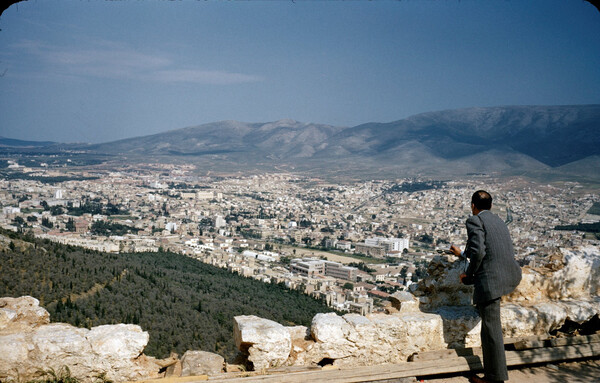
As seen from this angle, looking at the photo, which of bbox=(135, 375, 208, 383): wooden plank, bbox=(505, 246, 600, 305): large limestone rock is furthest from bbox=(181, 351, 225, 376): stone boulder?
bbox=(505, 246, 600, 305): large limestone rock

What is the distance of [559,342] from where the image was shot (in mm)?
3609

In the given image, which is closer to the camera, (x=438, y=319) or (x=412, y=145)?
(x=438, y=319)

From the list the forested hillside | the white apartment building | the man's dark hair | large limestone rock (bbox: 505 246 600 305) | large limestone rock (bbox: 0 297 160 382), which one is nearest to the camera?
large limestone rock (bbox: 0 297 160 382)

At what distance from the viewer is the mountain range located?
324 ft

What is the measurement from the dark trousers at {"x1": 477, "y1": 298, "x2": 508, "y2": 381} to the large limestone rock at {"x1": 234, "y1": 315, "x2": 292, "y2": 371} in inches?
59.3

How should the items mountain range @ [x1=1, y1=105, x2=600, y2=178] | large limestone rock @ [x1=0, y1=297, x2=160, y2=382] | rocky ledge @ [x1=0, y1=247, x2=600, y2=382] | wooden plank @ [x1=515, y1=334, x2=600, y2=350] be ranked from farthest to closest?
1. mountain range @ [x1=1, y1=105, x2=600, y2=178]
2. wooden plank @ [x1=515, y1=334, x2=600, y2=350]
3. rocky ledge @ [x1=0, y1=247, x2=600, y2=382]
4. large limestone rock @ [x1=0, y1=297, x2=160, y2=382]

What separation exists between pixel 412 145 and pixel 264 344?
141072 mm

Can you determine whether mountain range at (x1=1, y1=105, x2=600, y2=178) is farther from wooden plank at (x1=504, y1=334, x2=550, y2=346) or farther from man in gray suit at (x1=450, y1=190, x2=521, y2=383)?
man in gray suit at (x1=450, y1=190, x2=521, y2=383)

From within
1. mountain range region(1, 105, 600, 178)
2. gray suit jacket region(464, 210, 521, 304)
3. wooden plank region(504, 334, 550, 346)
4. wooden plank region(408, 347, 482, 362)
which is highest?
mountain range region(1, 105, 600, 178)

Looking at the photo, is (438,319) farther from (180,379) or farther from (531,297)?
(180,379)

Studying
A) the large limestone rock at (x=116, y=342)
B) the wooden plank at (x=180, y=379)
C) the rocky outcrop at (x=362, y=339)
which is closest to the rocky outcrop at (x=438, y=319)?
the rocky outcrop at (x=362, y=339)

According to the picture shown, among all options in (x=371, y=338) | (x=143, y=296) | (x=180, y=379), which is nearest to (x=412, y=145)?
(x=143, y=296)

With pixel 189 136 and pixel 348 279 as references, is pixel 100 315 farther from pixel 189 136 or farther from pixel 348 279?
pixel 189 136

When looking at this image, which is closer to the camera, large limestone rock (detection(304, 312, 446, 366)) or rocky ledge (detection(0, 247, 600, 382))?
rocky ledge (detection(0, 247, 600, 382))
